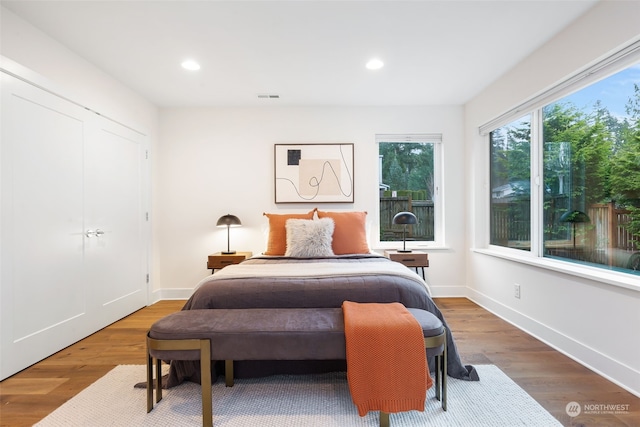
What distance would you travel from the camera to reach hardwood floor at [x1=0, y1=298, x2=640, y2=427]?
1616 mm

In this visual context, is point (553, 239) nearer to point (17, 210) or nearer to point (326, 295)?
point (326, 295)

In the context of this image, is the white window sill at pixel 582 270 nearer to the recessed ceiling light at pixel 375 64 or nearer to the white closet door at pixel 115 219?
the recessed ceiling light at pixel 375 64

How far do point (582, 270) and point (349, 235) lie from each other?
1.84 metres

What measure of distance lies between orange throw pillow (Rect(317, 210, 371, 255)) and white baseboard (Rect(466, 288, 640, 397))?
1.47 metres

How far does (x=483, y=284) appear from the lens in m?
3.36

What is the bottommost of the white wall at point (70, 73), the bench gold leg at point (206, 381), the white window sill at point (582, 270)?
the bench gold leg at point (206, 381)

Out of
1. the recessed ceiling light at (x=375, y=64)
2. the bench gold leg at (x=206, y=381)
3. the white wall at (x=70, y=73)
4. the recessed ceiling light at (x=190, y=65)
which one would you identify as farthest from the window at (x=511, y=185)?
the white wall at (x=70, y=73)

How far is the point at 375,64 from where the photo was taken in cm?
269

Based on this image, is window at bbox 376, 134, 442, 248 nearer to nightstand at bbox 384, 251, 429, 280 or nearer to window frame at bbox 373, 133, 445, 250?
window frame at bbox 373, 133, 445, 250

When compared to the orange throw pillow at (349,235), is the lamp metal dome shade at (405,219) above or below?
above

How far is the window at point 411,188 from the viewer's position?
12.8 feet

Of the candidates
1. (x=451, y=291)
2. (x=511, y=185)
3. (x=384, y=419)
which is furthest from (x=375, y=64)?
(x=451, y=291)

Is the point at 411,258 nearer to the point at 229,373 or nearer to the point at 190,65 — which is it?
the point at 229,373

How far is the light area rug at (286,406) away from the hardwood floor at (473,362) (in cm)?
12
